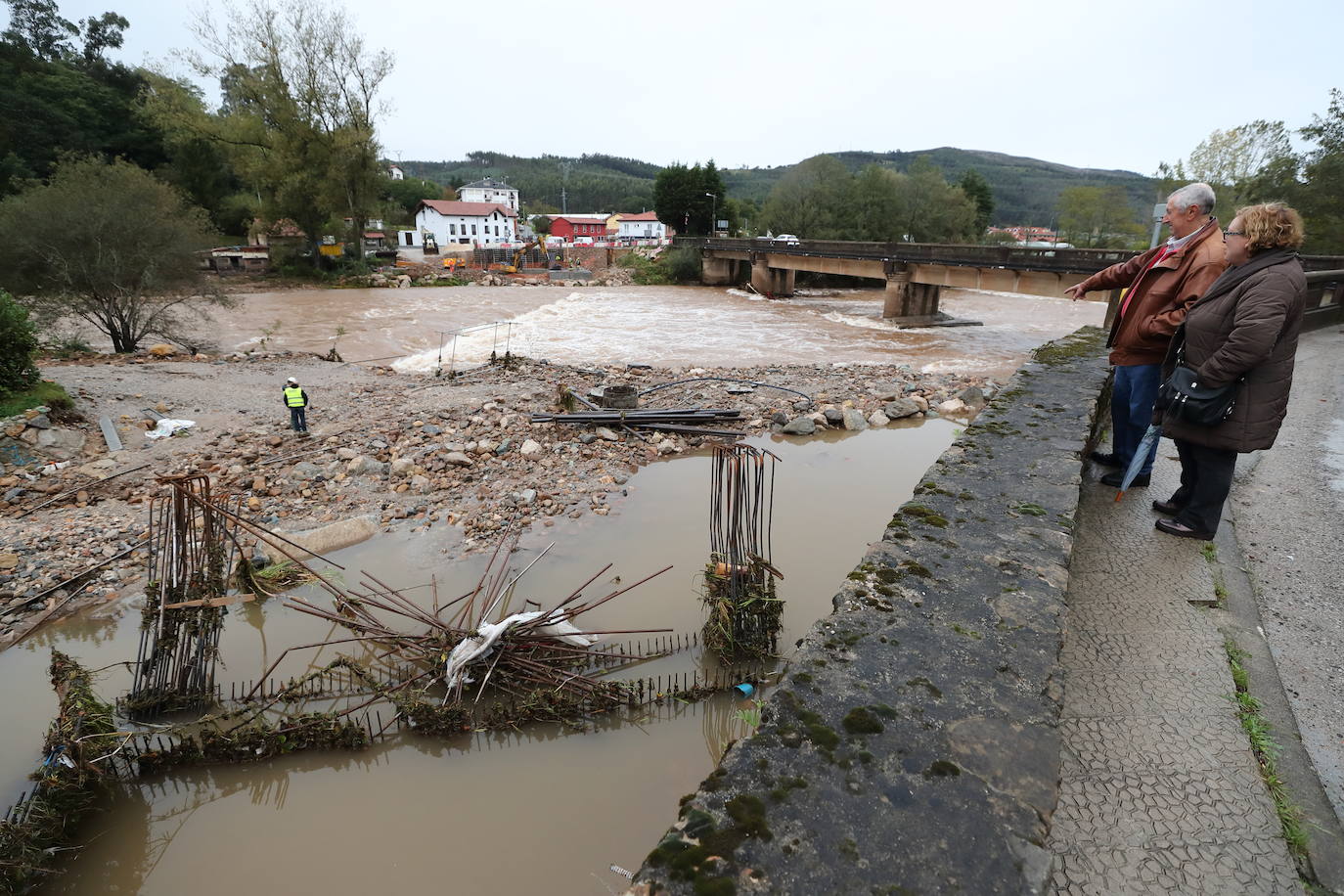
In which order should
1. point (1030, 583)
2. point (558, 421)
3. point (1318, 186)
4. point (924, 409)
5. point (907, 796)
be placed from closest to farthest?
point (907, 796)
point (1030, 583)
point (558, 421)
point (924, 409)
point (1318, 186)

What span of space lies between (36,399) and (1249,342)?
13560 mm

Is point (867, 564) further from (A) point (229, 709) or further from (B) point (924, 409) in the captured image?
(B) point (924, 409)

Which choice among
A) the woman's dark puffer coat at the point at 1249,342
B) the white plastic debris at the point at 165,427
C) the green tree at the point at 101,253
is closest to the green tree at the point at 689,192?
the green tree at the point at 101,253

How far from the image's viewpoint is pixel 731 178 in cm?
16475

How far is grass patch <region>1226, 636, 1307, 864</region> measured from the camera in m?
2.04

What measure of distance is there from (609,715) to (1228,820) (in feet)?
9.84

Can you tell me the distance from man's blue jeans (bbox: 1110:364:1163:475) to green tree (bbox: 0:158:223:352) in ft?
66.5

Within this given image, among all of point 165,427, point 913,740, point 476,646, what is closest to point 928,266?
point 165,427

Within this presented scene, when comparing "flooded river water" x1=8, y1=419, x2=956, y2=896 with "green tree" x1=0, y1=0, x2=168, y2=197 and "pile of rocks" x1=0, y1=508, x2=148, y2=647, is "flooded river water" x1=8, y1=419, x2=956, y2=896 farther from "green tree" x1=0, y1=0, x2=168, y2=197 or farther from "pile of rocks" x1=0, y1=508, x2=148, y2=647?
"green tree" x1=0, y1=0, x2=168, y2=197

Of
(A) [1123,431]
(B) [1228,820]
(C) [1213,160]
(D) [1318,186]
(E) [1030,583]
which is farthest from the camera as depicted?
(C) [1213,160]

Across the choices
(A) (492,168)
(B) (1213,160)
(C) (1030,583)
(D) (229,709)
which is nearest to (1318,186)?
(B) (1213,160)

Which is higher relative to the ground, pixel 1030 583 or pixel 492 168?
pixel 492 168

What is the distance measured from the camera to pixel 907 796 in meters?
1.83

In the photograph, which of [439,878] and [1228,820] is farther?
[439,878]
